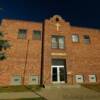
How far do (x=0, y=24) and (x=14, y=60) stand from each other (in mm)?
5461

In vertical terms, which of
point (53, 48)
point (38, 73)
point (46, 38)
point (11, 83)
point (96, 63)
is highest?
point (46, 38)

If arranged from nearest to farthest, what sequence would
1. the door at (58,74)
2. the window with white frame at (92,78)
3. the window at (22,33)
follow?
1. the door at (58,74)
2. the window at (22,33)
3. the window with white frame at (92,78)

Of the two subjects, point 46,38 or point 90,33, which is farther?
point 90,33

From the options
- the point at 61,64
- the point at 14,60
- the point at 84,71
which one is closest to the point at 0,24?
the point at 14,60

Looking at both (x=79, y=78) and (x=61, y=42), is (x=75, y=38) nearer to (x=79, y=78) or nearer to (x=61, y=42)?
(x=61, y=42)

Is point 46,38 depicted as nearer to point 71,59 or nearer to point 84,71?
point 71,59

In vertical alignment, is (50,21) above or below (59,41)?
above

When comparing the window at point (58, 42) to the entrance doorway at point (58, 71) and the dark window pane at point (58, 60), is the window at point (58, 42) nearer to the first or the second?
the dark window pane at point (58, 60)

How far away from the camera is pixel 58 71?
2223cm

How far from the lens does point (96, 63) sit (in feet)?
81.6

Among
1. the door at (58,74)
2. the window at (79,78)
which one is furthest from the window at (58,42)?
the window at (79,78)

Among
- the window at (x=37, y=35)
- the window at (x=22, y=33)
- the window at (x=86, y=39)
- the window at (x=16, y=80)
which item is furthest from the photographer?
the window at (x=86, y=39)

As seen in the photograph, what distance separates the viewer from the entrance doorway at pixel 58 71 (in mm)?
21875

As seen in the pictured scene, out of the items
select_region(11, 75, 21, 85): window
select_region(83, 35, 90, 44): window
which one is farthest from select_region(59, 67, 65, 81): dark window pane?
select_region(83, 35, 90, 44): window
